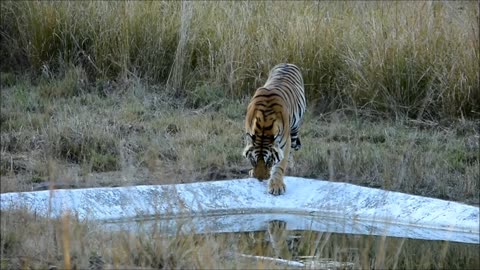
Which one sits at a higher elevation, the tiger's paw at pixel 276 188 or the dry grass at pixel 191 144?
the tiger's paw at pixel 276 188

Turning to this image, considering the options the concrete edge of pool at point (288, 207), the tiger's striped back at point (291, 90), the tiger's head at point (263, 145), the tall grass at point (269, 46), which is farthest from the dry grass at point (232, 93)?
the tiger's head at point (263, 145)

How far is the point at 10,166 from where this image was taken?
8141 mm

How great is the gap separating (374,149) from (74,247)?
4.18 metres

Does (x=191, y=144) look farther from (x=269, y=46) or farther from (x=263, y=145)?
(x=269, y=46)

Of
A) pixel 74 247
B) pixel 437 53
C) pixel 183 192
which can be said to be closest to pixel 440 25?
pixel 437 53

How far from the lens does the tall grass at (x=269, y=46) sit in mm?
10258

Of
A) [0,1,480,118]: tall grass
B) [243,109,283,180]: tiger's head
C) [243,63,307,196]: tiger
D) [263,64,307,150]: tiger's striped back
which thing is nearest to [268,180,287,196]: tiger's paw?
[243,63,307,196]: tiger

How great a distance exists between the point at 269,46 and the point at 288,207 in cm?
362

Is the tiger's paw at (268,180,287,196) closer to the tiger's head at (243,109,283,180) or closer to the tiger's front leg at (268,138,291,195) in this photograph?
the tiger's front leg at (268,138,291,195)

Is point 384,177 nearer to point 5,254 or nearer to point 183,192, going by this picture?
point 183,192

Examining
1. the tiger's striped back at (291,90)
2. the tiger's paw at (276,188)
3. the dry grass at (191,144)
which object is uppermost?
the tiger's striped back at (291,90)

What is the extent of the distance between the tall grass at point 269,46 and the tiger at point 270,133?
2320 millimetres

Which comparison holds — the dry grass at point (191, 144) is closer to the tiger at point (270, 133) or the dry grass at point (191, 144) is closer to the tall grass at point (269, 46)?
the tall grass at point (269, 46)

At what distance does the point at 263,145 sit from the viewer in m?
7.46
